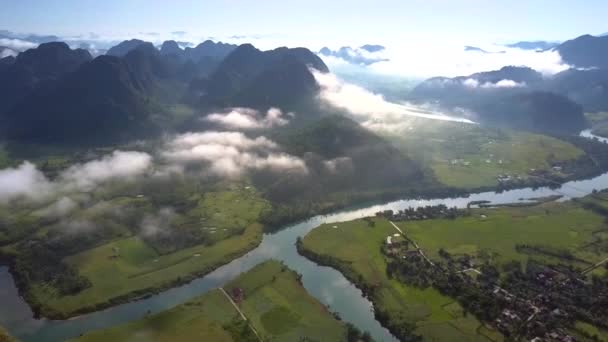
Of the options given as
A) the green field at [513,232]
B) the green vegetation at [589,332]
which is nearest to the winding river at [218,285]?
the green field at [513,232]

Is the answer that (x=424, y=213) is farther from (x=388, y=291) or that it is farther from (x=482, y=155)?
(x=482, y=155)

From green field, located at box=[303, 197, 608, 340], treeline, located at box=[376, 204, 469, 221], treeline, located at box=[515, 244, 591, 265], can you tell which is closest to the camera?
green field, located at box=[303, 197, 608, 340]

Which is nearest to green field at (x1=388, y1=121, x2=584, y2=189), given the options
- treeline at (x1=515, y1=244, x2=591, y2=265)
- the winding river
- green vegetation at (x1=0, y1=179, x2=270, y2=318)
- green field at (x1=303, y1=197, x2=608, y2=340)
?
green field at (x1=303, y1=197, x2=608, y2=340)

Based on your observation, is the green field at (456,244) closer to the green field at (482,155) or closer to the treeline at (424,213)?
the treeline at (424,213)

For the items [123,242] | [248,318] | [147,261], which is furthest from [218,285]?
[123,242]

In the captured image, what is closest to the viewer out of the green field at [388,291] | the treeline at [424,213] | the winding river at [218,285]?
the green field at [388,291]

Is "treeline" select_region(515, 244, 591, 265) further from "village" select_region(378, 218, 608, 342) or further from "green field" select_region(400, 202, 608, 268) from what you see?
→ "village" select_region(378, 218, 608, 342)

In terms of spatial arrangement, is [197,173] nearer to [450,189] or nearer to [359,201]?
[359,201]

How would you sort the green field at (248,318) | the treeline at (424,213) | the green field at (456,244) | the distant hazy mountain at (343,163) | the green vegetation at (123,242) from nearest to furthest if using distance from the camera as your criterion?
the green field at (248,318), the green field at (456,244), the green vegetation at (123,242), the treeline at (424,213), the distant hazy mountain at (343,163)
